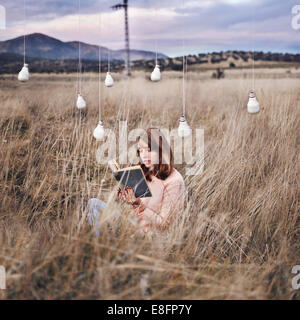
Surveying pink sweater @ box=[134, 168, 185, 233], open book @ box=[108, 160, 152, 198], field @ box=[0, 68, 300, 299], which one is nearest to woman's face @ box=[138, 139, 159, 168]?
pink sweater @ box=[134, 168, 185, 233]

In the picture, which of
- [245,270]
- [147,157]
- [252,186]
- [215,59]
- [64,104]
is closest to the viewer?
[245,270]

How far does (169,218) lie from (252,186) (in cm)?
89

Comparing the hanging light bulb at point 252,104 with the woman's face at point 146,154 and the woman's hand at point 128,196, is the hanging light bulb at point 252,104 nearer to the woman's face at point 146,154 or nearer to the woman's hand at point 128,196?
the woman's face at point 146,154

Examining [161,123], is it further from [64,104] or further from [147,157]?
[147,157]

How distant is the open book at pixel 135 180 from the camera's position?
217 centimetres

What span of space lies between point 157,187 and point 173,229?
0.45 meters

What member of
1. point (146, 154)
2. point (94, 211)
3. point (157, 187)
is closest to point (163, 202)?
point (157, 187)

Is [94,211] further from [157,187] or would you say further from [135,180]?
[157,187]

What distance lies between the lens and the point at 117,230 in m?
1.98

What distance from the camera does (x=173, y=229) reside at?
6.68 feet

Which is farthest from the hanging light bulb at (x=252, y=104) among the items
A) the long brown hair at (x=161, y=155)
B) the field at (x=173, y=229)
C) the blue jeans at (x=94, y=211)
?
the blue jeans at (x=94, y=211)

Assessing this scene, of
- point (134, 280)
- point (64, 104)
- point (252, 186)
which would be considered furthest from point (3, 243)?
point (64, 104)

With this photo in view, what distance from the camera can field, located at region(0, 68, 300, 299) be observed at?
163 centimetres

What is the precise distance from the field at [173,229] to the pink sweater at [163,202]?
110 mm
